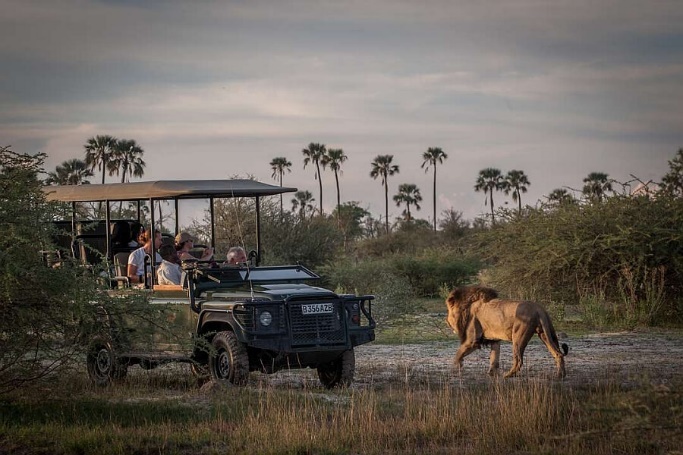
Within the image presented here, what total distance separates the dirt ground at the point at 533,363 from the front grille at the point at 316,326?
0.81 metres

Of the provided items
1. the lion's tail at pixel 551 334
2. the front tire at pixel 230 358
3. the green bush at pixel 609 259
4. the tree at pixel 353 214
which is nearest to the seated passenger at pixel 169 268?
the front tire at pixel 230 358

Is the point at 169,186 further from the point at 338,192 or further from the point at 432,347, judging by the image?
the point at 338,192

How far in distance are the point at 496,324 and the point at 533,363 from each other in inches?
80.1

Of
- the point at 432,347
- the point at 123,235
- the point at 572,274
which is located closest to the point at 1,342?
the point at 123,235

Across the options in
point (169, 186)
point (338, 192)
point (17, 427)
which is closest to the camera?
point (17, 427)

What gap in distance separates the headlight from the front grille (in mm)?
254

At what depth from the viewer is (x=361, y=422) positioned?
10.6 meters

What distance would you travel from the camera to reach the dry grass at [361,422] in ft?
31.3

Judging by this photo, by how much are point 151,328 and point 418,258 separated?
2805 cm

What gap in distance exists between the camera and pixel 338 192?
71.8 m

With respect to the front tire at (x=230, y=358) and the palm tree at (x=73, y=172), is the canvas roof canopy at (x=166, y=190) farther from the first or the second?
the palm tree at (x=73, y=172)

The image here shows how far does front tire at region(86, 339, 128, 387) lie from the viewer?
573 inches

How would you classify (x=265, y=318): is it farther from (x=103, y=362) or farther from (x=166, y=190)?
(x=103, y=362)

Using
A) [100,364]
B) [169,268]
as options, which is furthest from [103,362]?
[169,268]
